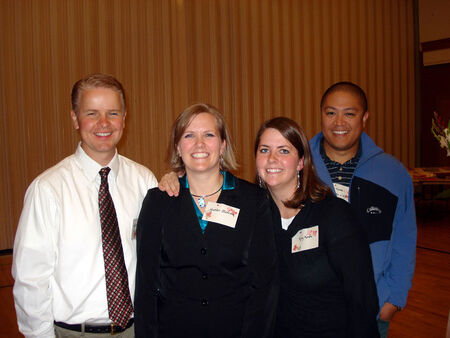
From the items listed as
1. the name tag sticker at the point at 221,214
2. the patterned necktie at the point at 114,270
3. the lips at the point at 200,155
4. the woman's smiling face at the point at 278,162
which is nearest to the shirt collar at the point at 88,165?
the patterned necktie at the point at 114,270

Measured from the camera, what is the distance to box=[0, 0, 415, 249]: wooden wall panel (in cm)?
538

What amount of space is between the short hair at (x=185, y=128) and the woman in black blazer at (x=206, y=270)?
1.06ft

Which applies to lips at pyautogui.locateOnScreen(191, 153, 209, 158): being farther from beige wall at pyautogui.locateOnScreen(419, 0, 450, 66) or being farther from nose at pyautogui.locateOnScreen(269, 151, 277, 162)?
beige wall at pyautogui.locateOnScreen(419, 0, 450, 66)

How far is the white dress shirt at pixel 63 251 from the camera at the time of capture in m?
1.59

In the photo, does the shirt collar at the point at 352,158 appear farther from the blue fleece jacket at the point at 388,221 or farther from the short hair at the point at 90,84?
the short hair at the point at 90,84

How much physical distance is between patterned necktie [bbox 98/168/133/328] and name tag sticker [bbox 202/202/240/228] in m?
0.44

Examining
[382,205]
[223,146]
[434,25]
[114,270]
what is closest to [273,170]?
[223,146]

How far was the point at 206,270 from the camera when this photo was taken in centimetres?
166

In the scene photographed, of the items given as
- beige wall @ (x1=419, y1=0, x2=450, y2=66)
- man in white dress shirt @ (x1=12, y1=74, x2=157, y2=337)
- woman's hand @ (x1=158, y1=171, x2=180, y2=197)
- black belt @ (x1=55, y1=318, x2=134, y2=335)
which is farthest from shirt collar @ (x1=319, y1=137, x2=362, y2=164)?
beige wall @ (x1=419, y1=0, x2=450, y2=66)

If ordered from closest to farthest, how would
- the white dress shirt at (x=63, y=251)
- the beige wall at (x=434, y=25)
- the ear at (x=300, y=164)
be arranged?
the white dress shirt at (x=63, y=251) → the ear at (x=300, y=164) → the beige wall at (x=434, y=25)

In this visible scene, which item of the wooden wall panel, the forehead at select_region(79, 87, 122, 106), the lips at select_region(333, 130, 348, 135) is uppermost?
the wooden wall panel

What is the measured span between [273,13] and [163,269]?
6866mm

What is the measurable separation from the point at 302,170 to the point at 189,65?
16.8ft

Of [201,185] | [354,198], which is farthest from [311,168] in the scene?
[201,185]
